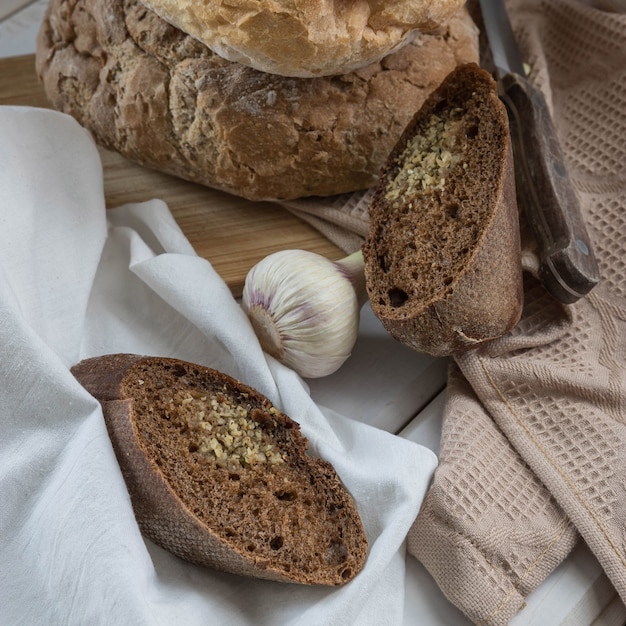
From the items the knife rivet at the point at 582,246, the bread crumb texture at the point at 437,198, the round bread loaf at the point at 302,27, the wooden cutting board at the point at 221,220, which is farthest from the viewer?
the wooden cutting board at the point at 221,220

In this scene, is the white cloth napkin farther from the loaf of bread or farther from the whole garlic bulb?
the loaf of bread

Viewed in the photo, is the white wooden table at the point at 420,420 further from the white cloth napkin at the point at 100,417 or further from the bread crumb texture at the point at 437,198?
the bread crumb texture at the point at 437,198

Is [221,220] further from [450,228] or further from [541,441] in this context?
[541,441]

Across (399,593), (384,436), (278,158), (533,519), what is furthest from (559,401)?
(278,158)

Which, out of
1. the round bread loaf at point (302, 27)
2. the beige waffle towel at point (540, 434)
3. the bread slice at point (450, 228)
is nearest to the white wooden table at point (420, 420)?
the beige waffle towel at point (540, 434)

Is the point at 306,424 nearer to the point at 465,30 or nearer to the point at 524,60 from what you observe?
the point at 465,30
